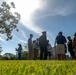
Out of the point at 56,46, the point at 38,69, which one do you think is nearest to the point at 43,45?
the point at 56,46

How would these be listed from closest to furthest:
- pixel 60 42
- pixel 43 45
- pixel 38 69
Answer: pixel 38 69
pixel 60 42
pixel 43 45

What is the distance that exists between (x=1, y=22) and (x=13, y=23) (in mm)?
2514

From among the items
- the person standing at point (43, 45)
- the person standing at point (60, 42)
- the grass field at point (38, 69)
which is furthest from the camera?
the person standing at point (43, 45)

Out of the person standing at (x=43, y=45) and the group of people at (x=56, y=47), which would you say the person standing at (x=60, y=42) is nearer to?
the group of people at (x=56, y=47)

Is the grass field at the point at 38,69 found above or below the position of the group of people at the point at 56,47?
below

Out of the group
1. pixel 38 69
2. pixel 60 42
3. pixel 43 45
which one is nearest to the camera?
pixel 38 69

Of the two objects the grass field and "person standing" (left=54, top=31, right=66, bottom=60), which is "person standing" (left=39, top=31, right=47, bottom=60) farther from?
the grass field

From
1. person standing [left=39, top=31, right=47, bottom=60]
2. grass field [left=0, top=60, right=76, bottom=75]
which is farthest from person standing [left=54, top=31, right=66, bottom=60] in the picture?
grass field [left=0, top=60, right=76, bottom=75]

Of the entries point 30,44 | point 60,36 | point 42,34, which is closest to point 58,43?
point 60,36

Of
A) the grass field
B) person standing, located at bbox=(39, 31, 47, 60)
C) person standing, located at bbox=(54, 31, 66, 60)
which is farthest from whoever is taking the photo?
person standing, located at bbox=(39, 31, 47, 60)

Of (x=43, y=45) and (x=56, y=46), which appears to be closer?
(x=56, y=46)

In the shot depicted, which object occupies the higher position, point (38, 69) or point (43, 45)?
point (43, 45)

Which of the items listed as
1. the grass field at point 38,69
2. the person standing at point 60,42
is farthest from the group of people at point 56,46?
the grass field at point 38,69

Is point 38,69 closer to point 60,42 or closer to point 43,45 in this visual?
point 60,42
